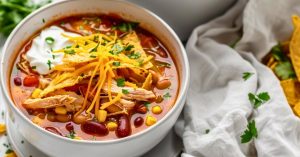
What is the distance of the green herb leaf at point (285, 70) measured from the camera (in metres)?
3.02

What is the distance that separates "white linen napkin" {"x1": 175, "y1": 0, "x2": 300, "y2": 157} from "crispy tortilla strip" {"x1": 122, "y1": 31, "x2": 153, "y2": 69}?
0.99ft

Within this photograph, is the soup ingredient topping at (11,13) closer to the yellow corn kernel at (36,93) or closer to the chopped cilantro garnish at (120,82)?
the yellow corn kernel at (36,93)

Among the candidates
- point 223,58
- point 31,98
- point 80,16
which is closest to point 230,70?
point 223,58

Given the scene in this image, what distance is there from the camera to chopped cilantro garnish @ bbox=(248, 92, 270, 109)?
9.35 ft

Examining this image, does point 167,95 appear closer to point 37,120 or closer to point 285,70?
point 37,120

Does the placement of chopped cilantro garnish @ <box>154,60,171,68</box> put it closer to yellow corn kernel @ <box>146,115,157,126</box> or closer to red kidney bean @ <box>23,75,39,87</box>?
yellow corn kernel @ <box>146,115,157,126</box>

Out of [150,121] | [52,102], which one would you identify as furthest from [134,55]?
[52,102]

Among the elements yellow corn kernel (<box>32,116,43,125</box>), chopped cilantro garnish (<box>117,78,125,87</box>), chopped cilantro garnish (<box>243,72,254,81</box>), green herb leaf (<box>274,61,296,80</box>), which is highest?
yellow corn kernel (<box>32,116,43,125</box>)

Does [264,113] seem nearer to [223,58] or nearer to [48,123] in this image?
[223,58]

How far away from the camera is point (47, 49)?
278 centimetres

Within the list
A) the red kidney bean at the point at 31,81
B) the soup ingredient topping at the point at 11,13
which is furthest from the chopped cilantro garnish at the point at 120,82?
the soup ingredient topping at the point at 11,13

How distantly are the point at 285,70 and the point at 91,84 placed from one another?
39.7 inches

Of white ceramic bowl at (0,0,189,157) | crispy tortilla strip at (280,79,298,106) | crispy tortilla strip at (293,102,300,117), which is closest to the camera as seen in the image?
white ceramic bowl at (0,0,189,157)

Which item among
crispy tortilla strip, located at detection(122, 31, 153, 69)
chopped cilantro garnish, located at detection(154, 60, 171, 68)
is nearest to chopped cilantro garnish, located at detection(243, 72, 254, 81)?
chopped cilantro garnish, located at detection(154, 60, 171, 68)
